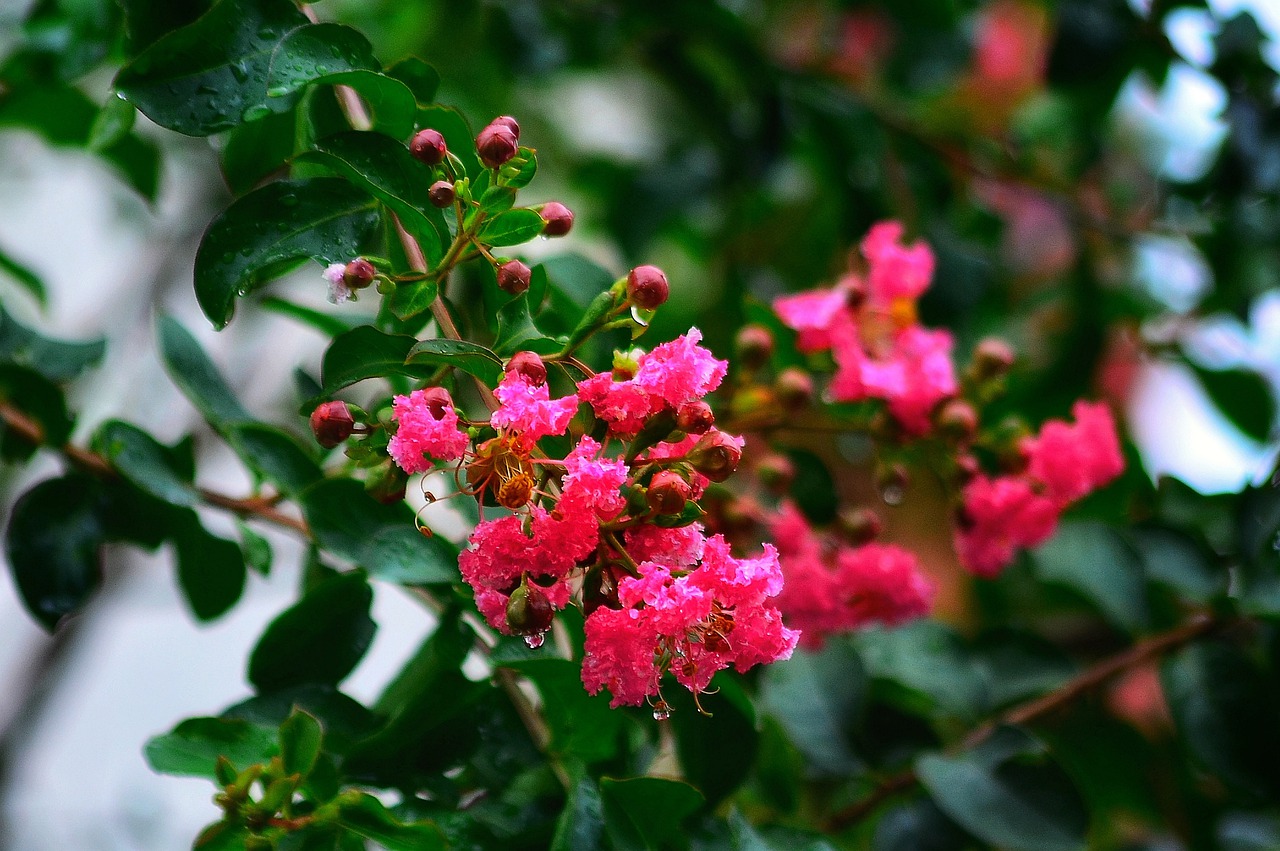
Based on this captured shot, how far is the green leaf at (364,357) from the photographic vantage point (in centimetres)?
52

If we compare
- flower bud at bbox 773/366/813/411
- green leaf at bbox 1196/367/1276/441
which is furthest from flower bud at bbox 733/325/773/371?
green leaf at bbox 1196/367/1276/441

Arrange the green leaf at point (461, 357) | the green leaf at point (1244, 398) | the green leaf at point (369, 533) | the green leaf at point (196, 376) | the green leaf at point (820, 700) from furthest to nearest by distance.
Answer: the green leaf at point (1244, 398)
the green leaf at point (820, 700)
the green leaf at point (196, 376)
the green leaf at point (369, 533)
the green leaf at point (461, 357)

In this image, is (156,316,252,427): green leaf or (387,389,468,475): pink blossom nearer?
(387,389,468,475): pink blossom

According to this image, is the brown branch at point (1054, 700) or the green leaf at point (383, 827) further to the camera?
the brown branch at point (1054, 700)

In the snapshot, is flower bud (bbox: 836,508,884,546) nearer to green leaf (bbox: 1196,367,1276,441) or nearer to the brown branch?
the brown branch

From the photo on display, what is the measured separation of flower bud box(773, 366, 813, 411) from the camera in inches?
31.6

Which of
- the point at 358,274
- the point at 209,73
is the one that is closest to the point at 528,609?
the point at 358,274

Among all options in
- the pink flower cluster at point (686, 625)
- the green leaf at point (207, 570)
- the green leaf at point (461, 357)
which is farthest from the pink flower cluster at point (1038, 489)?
the green leaf at point (207, 570)

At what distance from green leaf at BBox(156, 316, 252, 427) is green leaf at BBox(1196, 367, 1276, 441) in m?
1.12

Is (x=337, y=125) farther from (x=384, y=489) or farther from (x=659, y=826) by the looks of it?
(x=659, y=826)

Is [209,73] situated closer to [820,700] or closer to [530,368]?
[530,368]

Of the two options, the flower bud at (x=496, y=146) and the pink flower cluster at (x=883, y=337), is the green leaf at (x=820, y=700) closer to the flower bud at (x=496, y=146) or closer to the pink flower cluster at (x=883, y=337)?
the pink flower cluster at (x=883, y=337)

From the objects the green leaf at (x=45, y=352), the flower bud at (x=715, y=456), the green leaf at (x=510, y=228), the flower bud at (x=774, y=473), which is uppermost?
the green leaf at (x=510, y=228)

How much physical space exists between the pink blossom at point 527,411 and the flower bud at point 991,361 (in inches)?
19.1
